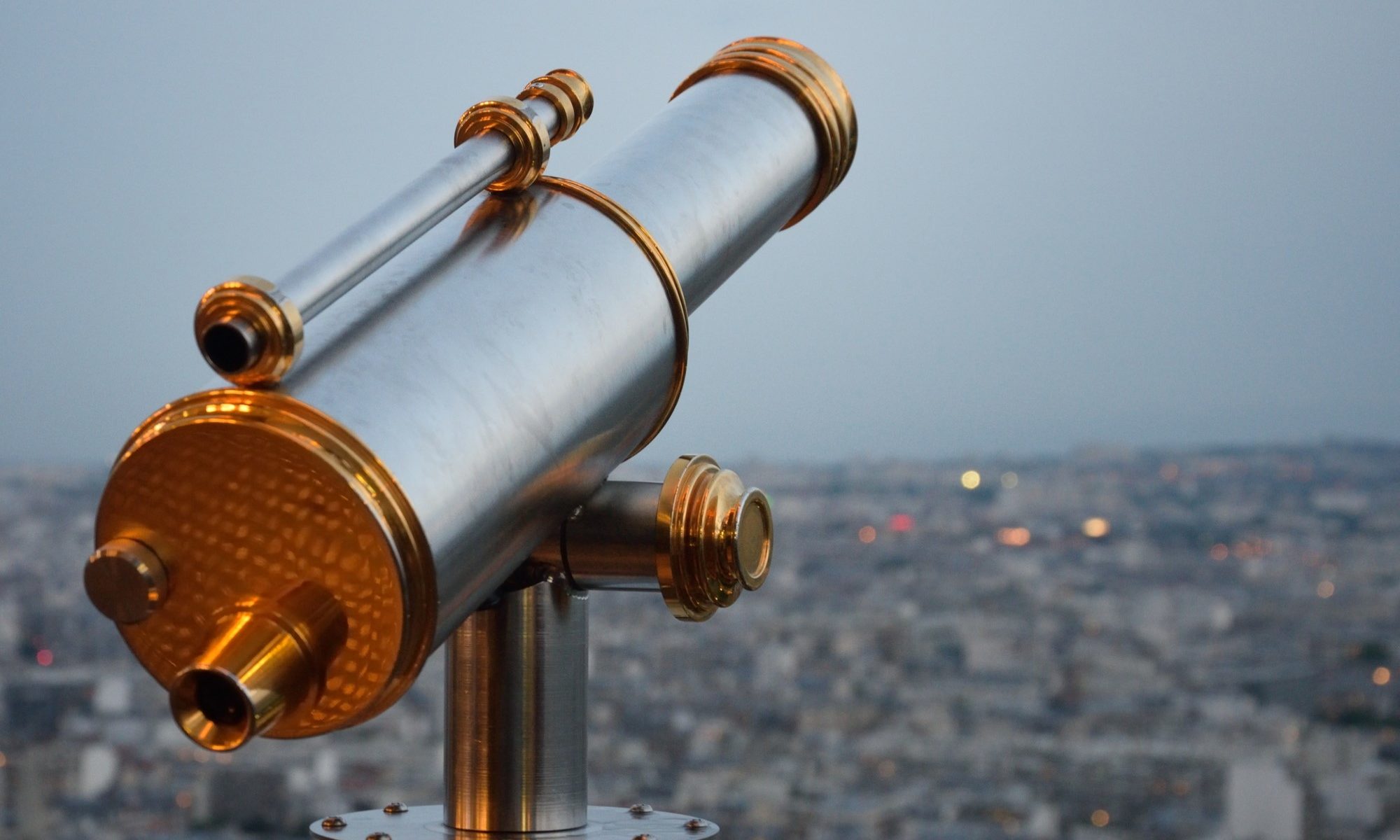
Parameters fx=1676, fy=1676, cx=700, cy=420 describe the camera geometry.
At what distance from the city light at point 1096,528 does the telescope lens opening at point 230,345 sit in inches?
74.4

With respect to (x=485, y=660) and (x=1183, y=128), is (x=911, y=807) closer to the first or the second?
(x=1183, y=128)

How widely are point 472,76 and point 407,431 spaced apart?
1551 millimetres

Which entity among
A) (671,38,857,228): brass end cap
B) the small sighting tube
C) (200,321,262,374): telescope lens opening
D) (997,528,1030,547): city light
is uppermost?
(997,528,1030,547): city light

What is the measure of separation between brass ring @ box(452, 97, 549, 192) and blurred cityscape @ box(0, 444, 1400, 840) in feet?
3.73

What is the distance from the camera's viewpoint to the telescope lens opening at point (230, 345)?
68 cm

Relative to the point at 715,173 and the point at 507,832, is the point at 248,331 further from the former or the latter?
the point at 715,173

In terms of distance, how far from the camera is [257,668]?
2.19 feet

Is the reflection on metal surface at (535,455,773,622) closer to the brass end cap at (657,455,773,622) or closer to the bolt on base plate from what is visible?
the brass end cap at (657,455,773,622)

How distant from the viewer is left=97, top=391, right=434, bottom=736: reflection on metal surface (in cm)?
68

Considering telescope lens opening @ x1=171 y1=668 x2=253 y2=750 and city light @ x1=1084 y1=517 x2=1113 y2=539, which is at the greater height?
city light @ x1=1084 y1=517 x2=1113 y2=539

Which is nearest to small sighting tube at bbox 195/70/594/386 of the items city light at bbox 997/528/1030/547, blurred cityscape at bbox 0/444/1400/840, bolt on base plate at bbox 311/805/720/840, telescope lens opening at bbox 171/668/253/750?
telescope lens opening at bbox 171/668/253/750

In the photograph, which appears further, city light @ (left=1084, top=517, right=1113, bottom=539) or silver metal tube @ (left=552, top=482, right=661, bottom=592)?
city light @ (left=1084, top=517, right=1113, bottom=539)

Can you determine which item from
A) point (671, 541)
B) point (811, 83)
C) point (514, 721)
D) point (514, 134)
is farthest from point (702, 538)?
point (811, 83)

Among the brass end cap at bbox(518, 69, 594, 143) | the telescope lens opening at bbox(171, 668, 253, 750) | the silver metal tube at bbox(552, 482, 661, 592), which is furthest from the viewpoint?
the brass end cap at bbox(518, 69, 594, 143)
